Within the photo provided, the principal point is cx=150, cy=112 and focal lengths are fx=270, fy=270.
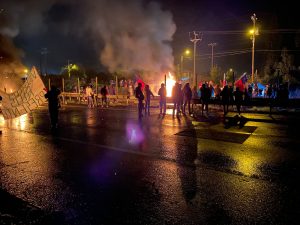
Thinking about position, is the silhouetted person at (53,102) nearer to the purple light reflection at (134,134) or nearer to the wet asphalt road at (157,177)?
the wet asphalt road at (157,177)

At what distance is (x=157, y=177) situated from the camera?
16.1ft

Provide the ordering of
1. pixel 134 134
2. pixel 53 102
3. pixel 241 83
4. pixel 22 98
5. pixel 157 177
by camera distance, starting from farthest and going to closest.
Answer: pixel 241 83 → pixel 22 98 → pixel 53 102 → pixel 134 134 → pixel 157 177

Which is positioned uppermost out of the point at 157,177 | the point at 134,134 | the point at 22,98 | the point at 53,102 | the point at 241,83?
the point at 241,83

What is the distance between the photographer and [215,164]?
18.6 ft

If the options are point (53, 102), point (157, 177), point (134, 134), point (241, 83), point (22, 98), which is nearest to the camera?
point (157, 177)

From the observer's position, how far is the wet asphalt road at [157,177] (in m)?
3.54

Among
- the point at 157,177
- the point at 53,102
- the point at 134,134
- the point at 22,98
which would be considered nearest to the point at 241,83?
the point at 134,134

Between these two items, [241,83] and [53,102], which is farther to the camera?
[241,83]

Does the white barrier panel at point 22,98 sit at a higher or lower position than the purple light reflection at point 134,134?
higher

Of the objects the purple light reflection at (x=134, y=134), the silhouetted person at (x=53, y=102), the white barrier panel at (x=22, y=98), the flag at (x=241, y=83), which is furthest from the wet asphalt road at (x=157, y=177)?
the flag at (x=241, y=83)

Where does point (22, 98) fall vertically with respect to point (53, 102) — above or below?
above

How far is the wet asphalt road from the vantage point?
354 cm

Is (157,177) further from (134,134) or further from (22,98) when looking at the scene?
(22,98)

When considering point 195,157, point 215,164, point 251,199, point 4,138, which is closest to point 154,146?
point 195,157
